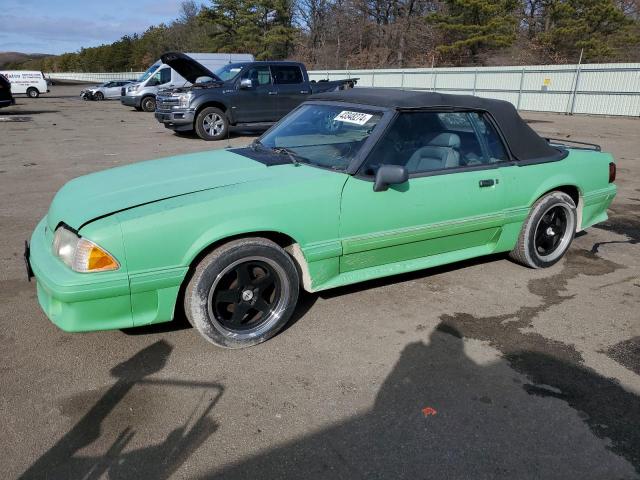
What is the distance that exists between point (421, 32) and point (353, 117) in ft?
147

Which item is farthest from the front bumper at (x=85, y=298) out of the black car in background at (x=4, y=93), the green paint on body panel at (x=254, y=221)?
the black car in background at (x=4, y=93)

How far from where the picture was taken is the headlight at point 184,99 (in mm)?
12521

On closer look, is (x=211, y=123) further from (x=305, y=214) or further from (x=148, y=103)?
(x=148, y=103)

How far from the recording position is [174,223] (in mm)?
2799

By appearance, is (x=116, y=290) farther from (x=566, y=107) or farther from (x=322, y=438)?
(x=566, y=107)

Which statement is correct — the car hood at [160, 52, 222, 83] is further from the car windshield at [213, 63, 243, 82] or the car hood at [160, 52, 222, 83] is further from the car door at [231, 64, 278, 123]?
the car door at [231, 64, 278, 123]

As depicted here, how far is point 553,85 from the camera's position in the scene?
2322cm

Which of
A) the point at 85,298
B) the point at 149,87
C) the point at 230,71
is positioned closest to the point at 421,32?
the point at 149,87

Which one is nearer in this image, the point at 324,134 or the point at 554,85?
the point at 324,134

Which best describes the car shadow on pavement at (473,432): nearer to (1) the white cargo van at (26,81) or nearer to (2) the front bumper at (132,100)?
(2) the front bumper at (132,100)

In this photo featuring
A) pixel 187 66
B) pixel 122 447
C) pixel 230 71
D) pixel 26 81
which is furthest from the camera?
pixel 26 81

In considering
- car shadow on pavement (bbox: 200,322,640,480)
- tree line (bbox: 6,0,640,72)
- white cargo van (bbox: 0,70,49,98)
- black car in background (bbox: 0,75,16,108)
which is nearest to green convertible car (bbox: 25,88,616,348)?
car shadow on pavement (bbox: 200,322,640,480)

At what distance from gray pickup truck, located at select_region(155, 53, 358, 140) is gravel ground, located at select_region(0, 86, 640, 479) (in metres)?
9.06

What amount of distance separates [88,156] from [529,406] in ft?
33.2
